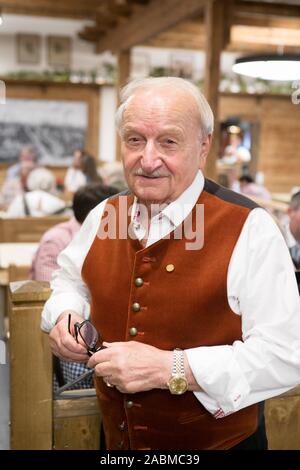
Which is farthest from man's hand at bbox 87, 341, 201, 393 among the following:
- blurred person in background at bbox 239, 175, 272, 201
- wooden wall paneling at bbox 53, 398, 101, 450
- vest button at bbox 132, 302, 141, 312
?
blurred person in background at bbox 239, 175, 272, 201

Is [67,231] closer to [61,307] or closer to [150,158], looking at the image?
[61,307]

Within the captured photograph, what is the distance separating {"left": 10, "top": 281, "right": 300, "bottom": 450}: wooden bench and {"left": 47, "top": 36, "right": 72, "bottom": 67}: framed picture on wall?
864 centimetres

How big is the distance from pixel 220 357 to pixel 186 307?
13 cm

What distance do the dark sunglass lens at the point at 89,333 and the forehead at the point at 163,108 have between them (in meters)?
0.47

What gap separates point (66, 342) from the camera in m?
1.23

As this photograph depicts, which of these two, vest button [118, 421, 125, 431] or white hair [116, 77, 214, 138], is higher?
white hair [116, 77, 214, 138]

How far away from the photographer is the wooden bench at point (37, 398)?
1539mm

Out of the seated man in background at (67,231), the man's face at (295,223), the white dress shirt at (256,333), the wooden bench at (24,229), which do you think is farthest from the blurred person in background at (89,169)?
the white dress shirt at (256,333)

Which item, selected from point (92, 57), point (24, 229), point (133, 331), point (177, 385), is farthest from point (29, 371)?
point (92, 57)

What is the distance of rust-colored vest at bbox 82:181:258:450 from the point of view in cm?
115

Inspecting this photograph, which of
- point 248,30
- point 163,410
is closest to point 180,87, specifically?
point 163,410

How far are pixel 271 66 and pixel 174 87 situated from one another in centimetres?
269

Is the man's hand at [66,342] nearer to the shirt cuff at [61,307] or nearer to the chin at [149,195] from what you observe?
the shirt cuff at [61,307]

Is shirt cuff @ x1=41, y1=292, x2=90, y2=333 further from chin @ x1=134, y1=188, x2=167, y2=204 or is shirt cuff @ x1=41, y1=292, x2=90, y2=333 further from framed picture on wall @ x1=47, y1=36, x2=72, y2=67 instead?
framed picture on wall @ x1=47, y1=36, x2=72, y2=67
